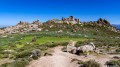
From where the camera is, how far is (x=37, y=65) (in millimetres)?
10516

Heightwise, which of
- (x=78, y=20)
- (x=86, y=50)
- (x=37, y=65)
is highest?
(x=78, y=20)

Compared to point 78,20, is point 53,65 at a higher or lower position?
lower

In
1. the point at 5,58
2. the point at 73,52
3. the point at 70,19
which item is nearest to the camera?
the point at 5,58

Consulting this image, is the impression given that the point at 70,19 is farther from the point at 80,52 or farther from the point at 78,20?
the point at 80,52

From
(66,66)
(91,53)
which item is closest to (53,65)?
(66,66)

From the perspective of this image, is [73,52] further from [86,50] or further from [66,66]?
[66,66]

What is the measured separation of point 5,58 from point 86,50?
12559 millimetres

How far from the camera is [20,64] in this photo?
32.6 ft

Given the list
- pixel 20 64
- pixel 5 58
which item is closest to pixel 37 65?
pixel 20 64

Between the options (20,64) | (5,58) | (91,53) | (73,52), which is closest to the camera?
(20,64)

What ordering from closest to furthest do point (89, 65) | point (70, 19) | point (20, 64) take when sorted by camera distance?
point (89, 65) → point (20, 64) → point (70, 19)

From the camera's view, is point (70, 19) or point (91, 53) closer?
point (91, 53)

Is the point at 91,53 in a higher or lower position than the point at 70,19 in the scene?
lower

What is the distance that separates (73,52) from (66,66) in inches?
208
